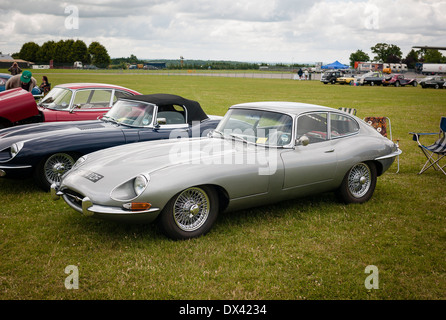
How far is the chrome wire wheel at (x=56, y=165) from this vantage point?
241 inches

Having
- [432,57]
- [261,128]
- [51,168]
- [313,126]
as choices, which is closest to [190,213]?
[261,128]

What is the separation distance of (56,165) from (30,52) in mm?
152274

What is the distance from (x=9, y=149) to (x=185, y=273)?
3953 mm

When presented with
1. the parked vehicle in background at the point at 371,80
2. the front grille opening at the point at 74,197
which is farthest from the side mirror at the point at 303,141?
the parked vehicle in background at the point at 371,80

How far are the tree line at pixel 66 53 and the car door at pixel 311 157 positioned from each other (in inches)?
4561

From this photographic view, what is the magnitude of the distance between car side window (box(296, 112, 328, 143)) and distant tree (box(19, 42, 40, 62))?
150034 millimetres

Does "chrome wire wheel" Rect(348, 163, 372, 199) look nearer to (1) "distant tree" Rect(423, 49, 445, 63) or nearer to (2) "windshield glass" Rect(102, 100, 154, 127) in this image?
(2) "windshield glass" Rect(102, 100, 154, 127)

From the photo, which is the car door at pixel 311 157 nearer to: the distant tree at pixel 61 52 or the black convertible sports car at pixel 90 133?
the black convertible sports car at pixel 90 133

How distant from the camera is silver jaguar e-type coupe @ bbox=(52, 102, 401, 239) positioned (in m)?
4.17

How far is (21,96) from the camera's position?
7797 mm

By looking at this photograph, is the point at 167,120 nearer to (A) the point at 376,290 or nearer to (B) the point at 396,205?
(B) the point at 396,205

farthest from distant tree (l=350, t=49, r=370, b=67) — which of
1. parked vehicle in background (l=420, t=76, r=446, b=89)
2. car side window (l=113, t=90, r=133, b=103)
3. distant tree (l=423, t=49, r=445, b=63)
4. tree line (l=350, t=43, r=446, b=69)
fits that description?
car side window (l=113, t=90, r=133, b=103)
